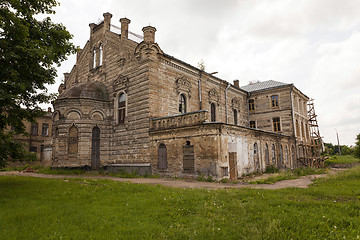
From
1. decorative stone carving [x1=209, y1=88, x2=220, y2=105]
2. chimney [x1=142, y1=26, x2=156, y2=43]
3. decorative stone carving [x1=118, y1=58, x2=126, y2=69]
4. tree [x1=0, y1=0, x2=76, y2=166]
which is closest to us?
tree [x1=0, y1=0, x2=76, y2=166]

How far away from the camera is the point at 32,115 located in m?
10.0

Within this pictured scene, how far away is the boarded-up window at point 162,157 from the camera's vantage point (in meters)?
16.9

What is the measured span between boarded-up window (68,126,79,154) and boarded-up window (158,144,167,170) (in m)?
6.92

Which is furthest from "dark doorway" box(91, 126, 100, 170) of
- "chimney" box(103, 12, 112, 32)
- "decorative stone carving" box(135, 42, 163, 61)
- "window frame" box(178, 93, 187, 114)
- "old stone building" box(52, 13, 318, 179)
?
"chimney" box(103, 12, 112, 32)

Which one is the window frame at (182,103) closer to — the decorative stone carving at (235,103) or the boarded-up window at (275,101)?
the decorative stone carving at (235,103)

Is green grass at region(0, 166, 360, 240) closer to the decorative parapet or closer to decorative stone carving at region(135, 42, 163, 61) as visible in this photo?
A: the decorative parapet

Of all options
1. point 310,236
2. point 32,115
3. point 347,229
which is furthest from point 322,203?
point 32,115

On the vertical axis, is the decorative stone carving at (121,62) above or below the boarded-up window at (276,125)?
above

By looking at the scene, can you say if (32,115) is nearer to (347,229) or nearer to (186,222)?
(186,222)

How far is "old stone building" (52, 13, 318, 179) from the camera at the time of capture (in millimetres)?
15617

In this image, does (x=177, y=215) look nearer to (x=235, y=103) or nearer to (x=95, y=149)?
(x=95, y=149)

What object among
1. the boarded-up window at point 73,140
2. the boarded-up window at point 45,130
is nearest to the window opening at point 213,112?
the boarded-up window at point 73,140

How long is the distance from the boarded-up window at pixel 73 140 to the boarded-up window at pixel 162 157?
6.92 m

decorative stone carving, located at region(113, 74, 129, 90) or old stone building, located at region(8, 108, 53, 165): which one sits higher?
decorative stone carving, located at region(113, 74, 129, 90)
